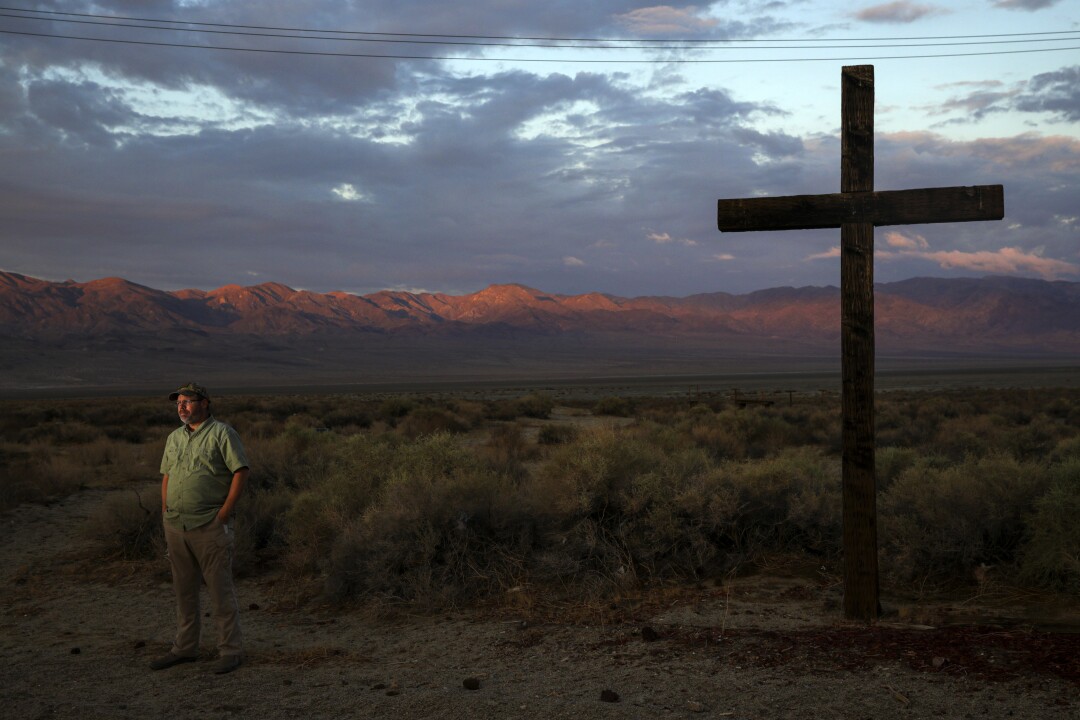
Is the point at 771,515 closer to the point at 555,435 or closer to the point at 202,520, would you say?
the point at 202,520

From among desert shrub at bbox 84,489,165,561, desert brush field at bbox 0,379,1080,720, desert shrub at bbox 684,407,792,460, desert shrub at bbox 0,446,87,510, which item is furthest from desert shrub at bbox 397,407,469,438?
desert shrub at bbox 84,489,165,561

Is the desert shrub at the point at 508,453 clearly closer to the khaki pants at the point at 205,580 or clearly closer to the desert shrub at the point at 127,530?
the khaki pants at the point at 205,580

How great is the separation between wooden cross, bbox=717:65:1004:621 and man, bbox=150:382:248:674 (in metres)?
4.53

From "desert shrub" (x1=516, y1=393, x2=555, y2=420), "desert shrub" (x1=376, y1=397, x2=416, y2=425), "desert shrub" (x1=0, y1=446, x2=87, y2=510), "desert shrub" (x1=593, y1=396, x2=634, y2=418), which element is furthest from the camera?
"desert shrub" (x1=593, y1=396, x2=634, y2=418)

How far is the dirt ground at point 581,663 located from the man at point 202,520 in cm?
24

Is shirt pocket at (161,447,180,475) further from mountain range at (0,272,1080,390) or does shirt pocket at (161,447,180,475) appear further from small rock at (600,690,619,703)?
mountain range at (0,272,1080,390)

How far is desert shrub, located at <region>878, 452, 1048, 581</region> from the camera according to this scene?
23.4ft

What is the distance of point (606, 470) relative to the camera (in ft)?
26.8

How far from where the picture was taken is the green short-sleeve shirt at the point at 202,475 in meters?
5.84

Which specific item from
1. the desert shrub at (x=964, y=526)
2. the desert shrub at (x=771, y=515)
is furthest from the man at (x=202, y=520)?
the desert shrub at (x=964, y=526)

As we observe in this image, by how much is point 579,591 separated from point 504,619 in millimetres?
747

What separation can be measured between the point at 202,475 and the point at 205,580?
0.75m

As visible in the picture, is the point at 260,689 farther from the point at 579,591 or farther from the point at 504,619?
the point at 579,591

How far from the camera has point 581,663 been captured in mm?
5590
